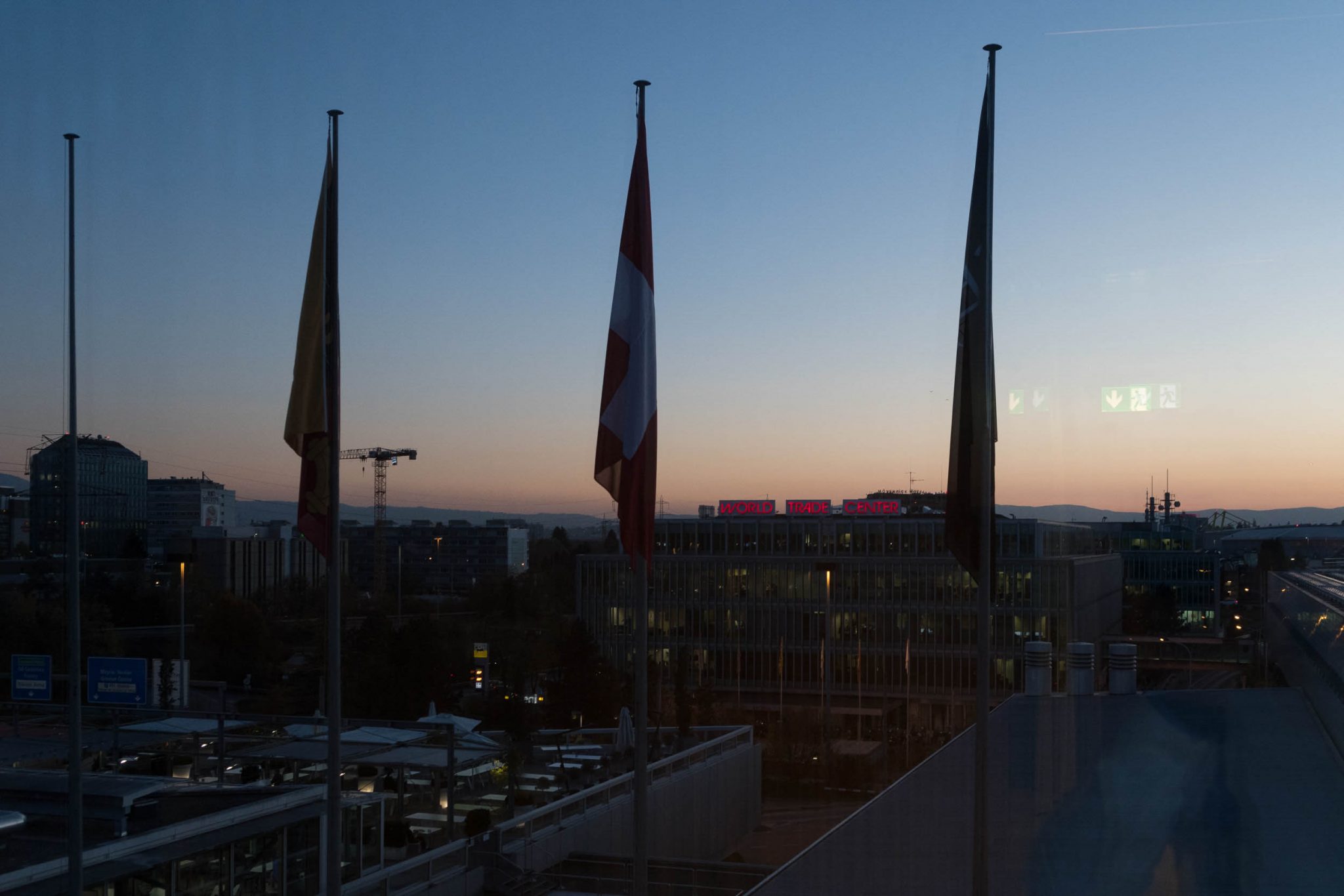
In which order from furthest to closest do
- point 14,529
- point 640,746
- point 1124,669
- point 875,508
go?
point 875,508 → point 14,529 → point 1124,669 → point 640,746

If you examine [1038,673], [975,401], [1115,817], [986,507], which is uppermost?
[975,401]

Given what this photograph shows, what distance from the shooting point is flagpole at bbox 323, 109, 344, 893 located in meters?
10.6

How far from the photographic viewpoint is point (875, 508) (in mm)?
72375

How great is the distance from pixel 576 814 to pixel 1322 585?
18.3 meters

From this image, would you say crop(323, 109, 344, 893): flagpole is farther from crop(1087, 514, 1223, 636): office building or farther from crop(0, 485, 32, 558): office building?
crop(1087, 514, 1223, 636): office building

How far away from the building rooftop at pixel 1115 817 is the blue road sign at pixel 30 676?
29.7 metres

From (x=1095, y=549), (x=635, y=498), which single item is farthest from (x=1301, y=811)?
(x=1095, y=549)

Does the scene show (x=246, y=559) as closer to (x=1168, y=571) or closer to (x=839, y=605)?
(x=839, y=605)

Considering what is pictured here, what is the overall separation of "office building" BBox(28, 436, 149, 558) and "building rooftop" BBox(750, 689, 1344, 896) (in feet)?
145

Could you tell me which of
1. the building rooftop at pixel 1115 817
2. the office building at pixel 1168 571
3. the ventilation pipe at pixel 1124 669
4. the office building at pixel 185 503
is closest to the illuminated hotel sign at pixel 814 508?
the office building at pixel 1168 571

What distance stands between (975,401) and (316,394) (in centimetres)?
660

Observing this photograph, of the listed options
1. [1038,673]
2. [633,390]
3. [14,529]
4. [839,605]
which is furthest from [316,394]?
[14,529]

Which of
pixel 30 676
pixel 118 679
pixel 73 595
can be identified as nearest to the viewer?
pixel 73 595

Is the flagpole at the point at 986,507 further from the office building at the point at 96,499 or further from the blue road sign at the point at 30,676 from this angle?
the office building at the point at 96,499
